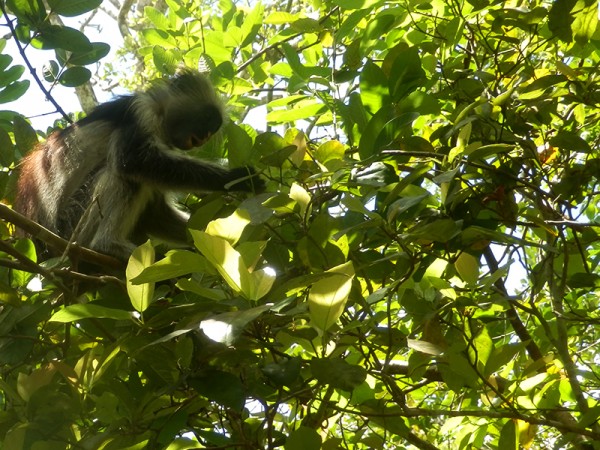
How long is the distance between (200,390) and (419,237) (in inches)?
23.5

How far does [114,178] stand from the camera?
4.02m

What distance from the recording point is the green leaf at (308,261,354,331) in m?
1.45

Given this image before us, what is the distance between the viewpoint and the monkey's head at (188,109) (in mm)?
4637

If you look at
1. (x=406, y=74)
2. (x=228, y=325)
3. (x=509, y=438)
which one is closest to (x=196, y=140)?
(x=406, y=74)

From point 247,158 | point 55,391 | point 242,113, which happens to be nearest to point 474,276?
point 247,158

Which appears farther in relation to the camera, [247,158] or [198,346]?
[247,158]

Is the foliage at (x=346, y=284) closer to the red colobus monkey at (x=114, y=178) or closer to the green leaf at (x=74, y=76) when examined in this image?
the green leaf at (x=74, y=76)

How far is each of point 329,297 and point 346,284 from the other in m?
0.04

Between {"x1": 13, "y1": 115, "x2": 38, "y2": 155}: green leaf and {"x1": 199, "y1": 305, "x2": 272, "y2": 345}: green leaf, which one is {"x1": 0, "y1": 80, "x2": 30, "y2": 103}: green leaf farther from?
{"x1": 199, "y1": 305, "x2": 272, "y2": 345}: green leaf

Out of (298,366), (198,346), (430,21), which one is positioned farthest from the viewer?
(430,21)

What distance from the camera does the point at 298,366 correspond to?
1.62m

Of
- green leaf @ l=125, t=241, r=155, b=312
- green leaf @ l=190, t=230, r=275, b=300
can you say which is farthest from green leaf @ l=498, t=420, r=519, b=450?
green leaf @ l=125, t=241, r=155, b=312

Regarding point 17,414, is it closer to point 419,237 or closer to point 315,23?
point 419,237

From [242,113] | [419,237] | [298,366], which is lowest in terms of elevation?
[298,366]
